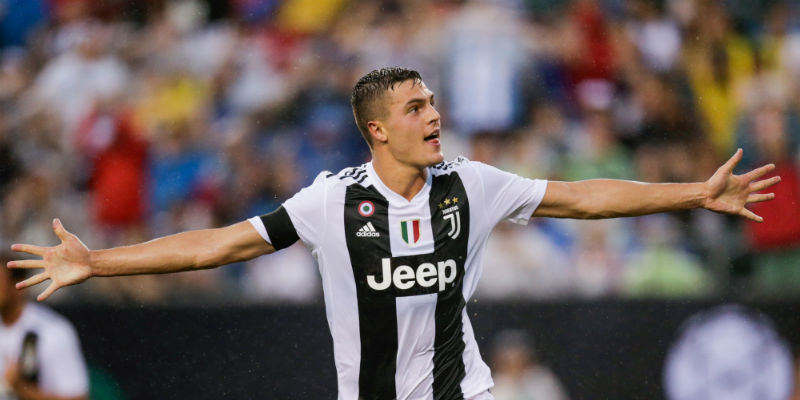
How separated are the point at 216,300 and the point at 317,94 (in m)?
2.39

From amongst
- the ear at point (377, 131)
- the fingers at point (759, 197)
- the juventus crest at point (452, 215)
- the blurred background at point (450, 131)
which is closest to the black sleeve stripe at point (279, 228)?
the ear at point (377, 131)

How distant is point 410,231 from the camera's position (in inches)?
194

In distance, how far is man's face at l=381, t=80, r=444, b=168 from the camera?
4902mm

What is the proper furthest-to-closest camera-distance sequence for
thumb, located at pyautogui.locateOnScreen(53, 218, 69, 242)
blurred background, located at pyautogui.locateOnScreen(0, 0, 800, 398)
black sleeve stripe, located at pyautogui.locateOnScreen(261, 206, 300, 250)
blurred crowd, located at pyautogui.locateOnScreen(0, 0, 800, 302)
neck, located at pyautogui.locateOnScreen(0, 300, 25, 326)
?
blurred crowd, located at pyautogui.locateOnScreen(0, 0, 800, 302)
blurred background, located at pyautogui.locateOnScreen(0, 0, 800, 398)
neck, located at pyautogui.locateOnScreen(0, 300, 25, 326)
black sleeve stripe, located at pyautogui.locateOnScreen(261, 206, 300, 250)
thumb, located at pyautogui.locateOnScreen(53, 218, 69, 242)

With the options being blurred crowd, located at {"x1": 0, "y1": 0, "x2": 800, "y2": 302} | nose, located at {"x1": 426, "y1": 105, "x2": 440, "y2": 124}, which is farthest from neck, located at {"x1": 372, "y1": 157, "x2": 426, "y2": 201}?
blurred crowd, located at {"x1": 0, "y1": 0, "x2": 800, "y2": 302}

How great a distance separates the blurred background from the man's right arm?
9.21ft

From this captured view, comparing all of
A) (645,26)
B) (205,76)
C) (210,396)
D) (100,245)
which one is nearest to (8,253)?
(100,245)

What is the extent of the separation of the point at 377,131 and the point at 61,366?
330 cm

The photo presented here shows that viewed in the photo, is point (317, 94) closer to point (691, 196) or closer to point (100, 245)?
point (100, 245)

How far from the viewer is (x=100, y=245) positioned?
8875mm

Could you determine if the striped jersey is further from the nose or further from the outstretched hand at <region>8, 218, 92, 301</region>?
the outstretched hand at <region>8, 218, 92, 301</region>

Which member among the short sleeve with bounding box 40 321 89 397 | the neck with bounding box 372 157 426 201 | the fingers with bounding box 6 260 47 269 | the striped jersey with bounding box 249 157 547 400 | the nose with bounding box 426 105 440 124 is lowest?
the short sleeve with bounding box 40 321 89 397

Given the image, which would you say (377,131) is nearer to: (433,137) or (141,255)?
(433,137)

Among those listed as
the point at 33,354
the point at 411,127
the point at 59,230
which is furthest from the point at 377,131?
the point at 33,354
